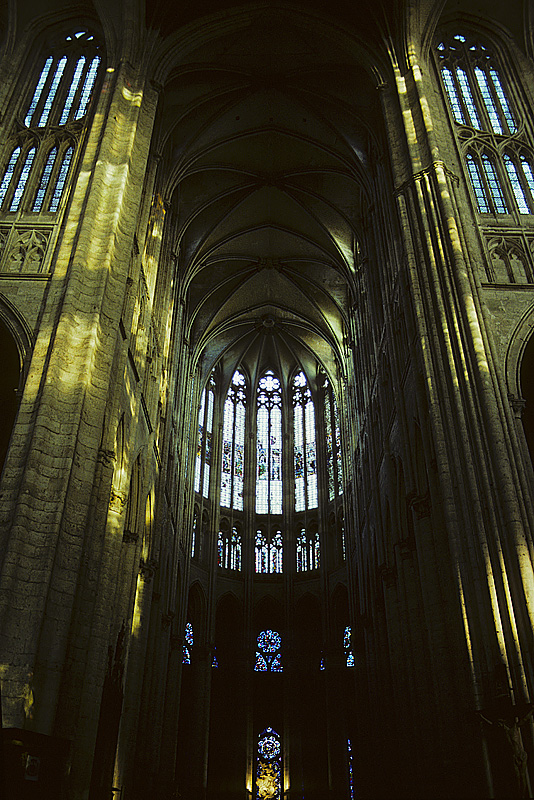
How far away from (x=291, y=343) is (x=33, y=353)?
22.9 m

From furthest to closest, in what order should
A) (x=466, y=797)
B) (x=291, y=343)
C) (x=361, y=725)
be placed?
1. (x=291, y=343)
2. (x=361, y=725)
3. (x=466, y=797)

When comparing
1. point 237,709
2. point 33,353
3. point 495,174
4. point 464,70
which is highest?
point 464,70

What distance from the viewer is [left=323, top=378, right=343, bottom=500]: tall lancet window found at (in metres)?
31.4

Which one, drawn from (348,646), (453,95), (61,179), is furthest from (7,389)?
(348,646)

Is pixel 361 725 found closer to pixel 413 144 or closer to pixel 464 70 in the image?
pixel 413 144

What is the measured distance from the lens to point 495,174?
18.1m

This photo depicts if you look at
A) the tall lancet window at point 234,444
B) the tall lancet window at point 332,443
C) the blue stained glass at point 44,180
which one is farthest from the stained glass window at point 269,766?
the blue stained glass at point 44,180

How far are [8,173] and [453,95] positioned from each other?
13.1m

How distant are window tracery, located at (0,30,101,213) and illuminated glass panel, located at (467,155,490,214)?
35.5 feet

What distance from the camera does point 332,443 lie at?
33.0 m

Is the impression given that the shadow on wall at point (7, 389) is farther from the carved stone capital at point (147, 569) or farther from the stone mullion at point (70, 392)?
the carved stone capital at point (147, 569)

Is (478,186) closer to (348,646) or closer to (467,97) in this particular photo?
(467,97)

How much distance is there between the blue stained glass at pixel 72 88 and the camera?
63.7ft

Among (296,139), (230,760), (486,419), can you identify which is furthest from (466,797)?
(296,139)
